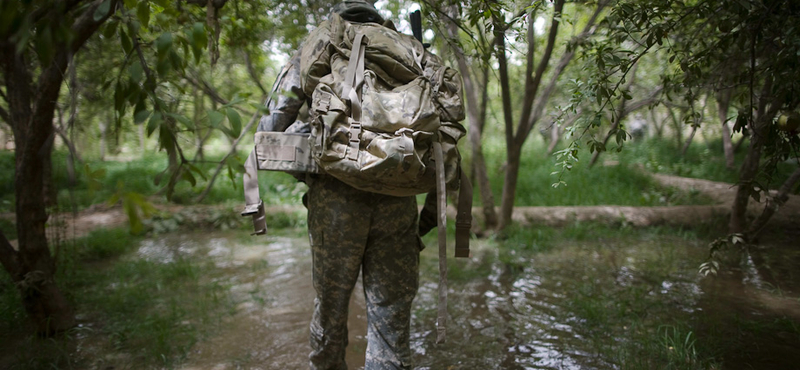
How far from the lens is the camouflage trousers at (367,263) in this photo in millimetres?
2016

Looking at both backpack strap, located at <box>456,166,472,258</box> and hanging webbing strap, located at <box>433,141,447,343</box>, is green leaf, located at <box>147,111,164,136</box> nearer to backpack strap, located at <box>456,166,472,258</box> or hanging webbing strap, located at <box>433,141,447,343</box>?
hanging webbing strap, located at <box>433,141,447,343</box>

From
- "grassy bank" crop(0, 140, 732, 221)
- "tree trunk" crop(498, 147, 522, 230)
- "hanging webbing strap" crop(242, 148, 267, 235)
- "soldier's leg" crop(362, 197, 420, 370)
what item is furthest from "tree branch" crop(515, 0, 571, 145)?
"hanging webbing strap" crop(242, 148, 267, 235)

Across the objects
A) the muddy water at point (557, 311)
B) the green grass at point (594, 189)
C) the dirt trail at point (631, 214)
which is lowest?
the muddy water at point (557, 311)

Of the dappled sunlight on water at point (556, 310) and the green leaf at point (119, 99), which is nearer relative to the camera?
the green leaf at point (119, 99)

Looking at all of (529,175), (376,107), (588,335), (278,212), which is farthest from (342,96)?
(529,175)

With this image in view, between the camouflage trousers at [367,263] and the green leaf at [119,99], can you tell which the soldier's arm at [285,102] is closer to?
the camouflage trousers at [367,263]

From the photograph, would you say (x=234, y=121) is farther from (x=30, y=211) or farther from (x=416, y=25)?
Result: (x=30, y=211)

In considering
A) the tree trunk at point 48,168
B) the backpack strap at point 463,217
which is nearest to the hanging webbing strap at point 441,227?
the backpack strap at point 463,217

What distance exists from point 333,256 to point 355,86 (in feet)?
2.34

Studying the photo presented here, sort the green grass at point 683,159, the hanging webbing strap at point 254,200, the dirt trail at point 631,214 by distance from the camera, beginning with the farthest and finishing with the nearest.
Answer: the green grass at point 683,159 → the dirt trail at point 631,214 → the hanging webbing strap at point 254,200

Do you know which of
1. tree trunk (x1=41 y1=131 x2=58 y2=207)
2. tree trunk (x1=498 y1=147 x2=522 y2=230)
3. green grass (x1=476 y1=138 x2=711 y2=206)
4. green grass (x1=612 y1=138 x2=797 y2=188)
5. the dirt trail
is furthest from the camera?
green grass (x1=612 y1=138 x2=797 y2=188)

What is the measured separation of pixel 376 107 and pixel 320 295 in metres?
0.86

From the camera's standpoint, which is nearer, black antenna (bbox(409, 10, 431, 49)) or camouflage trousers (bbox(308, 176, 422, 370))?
camouflage trousers (bbox(308, 176, 422, 370))

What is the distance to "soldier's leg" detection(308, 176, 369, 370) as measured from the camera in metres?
2.00
